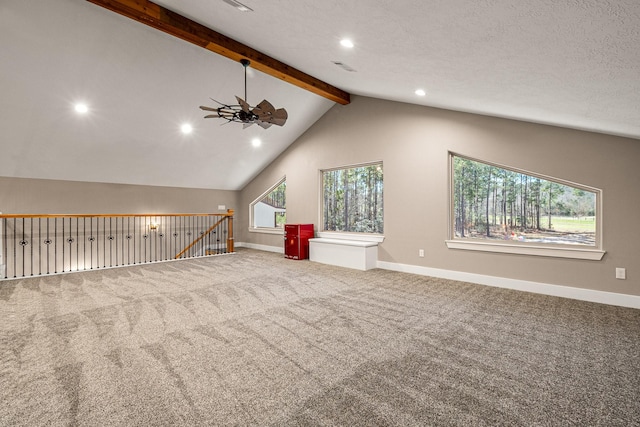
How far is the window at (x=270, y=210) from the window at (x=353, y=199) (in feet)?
4.84

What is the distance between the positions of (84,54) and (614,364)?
6859 millimetres

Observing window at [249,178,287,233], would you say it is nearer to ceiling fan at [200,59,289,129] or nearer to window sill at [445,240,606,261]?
ceiling fan at [200,59,289,129]

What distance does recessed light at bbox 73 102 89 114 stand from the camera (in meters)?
5.11

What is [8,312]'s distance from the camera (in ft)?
11.6

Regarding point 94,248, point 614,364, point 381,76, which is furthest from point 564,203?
point 94,248

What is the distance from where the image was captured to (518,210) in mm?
4855

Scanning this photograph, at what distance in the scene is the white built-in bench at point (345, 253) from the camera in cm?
604

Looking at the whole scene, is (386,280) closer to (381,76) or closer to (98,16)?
(381,76)

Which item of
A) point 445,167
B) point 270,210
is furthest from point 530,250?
point 270,210

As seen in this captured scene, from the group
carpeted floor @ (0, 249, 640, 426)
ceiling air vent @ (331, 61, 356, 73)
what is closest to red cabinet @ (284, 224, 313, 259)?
carpeted floor @ (0, 249, 640, 426)

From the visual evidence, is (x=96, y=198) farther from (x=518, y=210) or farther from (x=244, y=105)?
(x=518, y=210)

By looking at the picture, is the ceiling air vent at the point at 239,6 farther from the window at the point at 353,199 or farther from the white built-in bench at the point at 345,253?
the white built-in bench at the point at 345,253

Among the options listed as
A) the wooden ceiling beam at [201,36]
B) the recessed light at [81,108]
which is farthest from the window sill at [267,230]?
the recessed light at [81,108]

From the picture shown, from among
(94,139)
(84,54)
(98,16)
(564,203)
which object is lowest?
(564,203)
